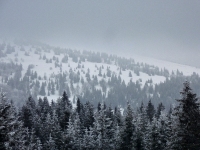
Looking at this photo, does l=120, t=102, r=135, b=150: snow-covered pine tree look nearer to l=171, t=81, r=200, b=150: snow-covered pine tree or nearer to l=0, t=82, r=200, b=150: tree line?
l=0, t=82, r=200, b=150: tree line

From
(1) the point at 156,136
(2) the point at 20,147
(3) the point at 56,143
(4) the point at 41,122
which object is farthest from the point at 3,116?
(4) the point at 41,122

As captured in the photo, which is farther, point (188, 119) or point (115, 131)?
point (115, 131)

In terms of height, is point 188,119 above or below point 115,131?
above

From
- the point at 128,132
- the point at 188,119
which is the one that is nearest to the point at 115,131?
the point at 128,132

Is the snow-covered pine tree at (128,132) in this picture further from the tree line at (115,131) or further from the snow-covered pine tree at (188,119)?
the snow-covered pine tree at (188,119)

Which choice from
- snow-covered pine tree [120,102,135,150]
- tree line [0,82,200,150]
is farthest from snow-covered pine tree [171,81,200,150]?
snow-covered pine tree [120,102,135,150]

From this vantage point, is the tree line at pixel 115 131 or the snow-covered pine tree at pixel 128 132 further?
the snow-covered pine tree at pixel 128 132

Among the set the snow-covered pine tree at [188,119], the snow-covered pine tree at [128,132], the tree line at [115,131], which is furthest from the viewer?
the snow-covered pine tree at [128,132]

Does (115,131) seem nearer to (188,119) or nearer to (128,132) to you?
(128,132)

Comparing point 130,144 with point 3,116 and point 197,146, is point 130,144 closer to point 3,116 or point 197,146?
point 197,146

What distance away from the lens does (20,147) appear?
73.8 feet

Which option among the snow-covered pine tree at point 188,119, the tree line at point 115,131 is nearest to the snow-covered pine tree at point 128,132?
the tree line at point 115,131

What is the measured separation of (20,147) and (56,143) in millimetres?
15223

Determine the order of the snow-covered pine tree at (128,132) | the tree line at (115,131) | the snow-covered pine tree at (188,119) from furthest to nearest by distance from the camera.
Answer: the snow-covered pine tree at (128,132)
the snow-covered pine tree at (188,119)
the tree line at (115,131)
